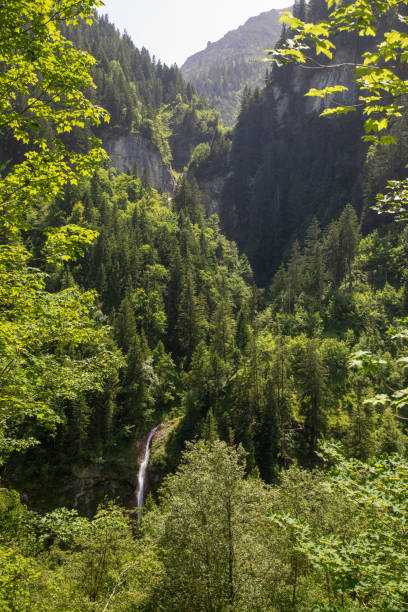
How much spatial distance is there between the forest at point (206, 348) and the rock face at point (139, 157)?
9.83ft

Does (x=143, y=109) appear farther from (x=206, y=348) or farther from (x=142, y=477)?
(x=142, y=477)

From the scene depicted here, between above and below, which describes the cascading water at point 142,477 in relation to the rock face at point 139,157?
below

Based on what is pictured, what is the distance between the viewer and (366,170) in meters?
100

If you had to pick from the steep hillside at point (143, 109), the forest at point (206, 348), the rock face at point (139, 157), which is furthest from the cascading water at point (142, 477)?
the rock face at point (139, 157)

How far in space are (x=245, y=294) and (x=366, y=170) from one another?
51.3m

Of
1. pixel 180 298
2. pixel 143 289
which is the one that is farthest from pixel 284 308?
pixel 143 289

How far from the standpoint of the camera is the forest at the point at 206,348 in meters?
6.87

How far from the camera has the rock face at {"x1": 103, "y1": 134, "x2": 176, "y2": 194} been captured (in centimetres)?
12231

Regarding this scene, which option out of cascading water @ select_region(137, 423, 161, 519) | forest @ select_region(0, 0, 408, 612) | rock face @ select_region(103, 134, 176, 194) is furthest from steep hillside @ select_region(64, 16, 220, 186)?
cascading water @ select_region(137, 423, 161, 519)

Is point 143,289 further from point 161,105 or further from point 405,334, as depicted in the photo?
point 161,105

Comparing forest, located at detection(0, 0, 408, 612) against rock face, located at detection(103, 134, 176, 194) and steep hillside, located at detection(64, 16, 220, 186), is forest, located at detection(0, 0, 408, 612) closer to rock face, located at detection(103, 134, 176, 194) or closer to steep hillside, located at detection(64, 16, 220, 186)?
steep hillside, located at detection(64, 16, 220, 186)

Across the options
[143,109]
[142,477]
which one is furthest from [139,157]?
[142,477]

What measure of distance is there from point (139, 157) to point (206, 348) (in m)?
93.6

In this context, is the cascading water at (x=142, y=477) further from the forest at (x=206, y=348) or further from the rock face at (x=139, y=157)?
the rock face at (x=139, y=157)
